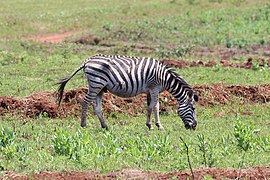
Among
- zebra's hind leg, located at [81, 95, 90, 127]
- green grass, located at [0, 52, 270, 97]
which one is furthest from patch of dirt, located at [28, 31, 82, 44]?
zebra's hind leg, located at [81, 95, 90, 127]

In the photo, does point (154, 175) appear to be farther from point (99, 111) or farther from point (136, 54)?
point (136, 54)

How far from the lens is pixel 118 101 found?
58.4 feet

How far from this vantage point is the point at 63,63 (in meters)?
24.6

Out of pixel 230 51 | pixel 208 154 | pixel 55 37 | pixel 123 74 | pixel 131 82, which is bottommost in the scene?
pixel 230 51

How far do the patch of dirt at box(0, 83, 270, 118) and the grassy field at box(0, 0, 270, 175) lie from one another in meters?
0.31

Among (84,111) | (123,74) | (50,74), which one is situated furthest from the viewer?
(50,74)

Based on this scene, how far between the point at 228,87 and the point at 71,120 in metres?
5.13

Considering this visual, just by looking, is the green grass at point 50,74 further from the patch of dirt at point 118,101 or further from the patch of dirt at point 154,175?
the patch of dirt at point 154,175

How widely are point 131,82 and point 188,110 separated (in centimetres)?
159

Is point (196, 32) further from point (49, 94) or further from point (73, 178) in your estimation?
point (73, 178)

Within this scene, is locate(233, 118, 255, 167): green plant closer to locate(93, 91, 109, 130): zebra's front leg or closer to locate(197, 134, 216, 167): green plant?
→ locate(197, 134, 216, 167): green plant

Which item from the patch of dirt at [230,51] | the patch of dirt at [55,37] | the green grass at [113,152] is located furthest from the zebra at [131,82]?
the patch of dirt at [55,37]

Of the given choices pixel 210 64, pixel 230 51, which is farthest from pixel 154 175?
pixel 230 51

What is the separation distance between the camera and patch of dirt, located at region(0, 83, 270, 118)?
54.1 ft
